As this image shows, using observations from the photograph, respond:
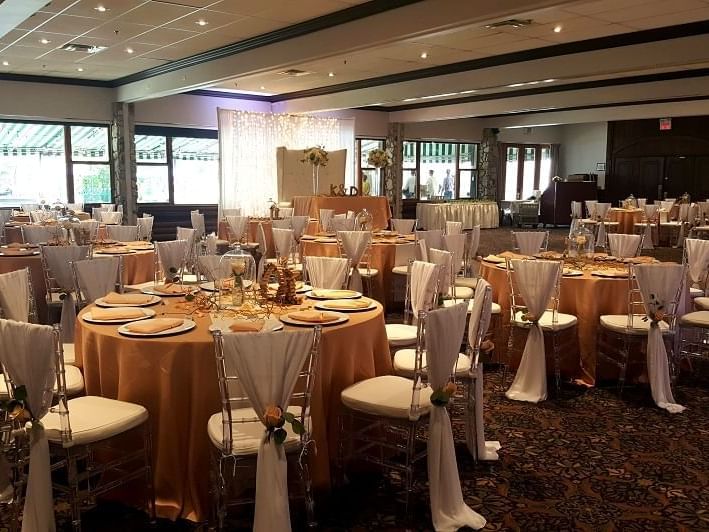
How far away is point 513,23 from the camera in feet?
26.1

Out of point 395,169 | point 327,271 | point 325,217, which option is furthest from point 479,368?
point 395,169

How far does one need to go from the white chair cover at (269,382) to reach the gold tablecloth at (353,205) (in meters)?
8.18

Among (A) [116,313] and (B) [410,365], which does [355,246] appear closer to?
(B) [410,365]

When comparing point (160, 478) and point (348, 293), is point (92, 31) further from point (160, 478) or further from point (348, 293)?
point (160, 478)

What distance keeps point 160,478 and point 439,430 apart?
1.27 metres

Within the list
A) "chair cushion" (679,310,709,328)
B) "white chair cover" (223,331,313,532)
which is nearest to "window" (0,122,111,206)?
"chair cushion" (679,310,709,328)

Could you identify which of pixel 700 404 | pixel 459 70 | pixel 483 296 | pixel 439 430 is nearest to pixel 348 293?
pixel 483 296

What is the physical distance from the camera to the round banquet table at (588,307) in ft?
16.2

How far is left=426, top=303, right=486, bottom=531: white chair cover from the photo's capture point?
286 cm

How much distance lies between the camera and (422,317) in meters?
2.92

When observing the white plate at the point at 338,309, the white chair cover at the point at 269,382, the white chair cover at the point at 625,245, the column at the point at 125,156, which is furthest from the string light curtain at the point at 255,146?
the white chair cover at the point at 269,382

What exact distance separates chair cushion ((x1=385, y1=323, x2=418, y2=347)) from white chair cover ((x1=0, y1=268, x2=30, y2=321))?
7.39 feet

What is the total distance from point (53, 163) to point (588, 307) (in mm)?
12091

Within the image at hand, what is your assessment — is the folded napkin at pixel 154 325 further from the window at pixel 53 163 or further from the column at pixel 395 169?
the column at pixel 395 169
